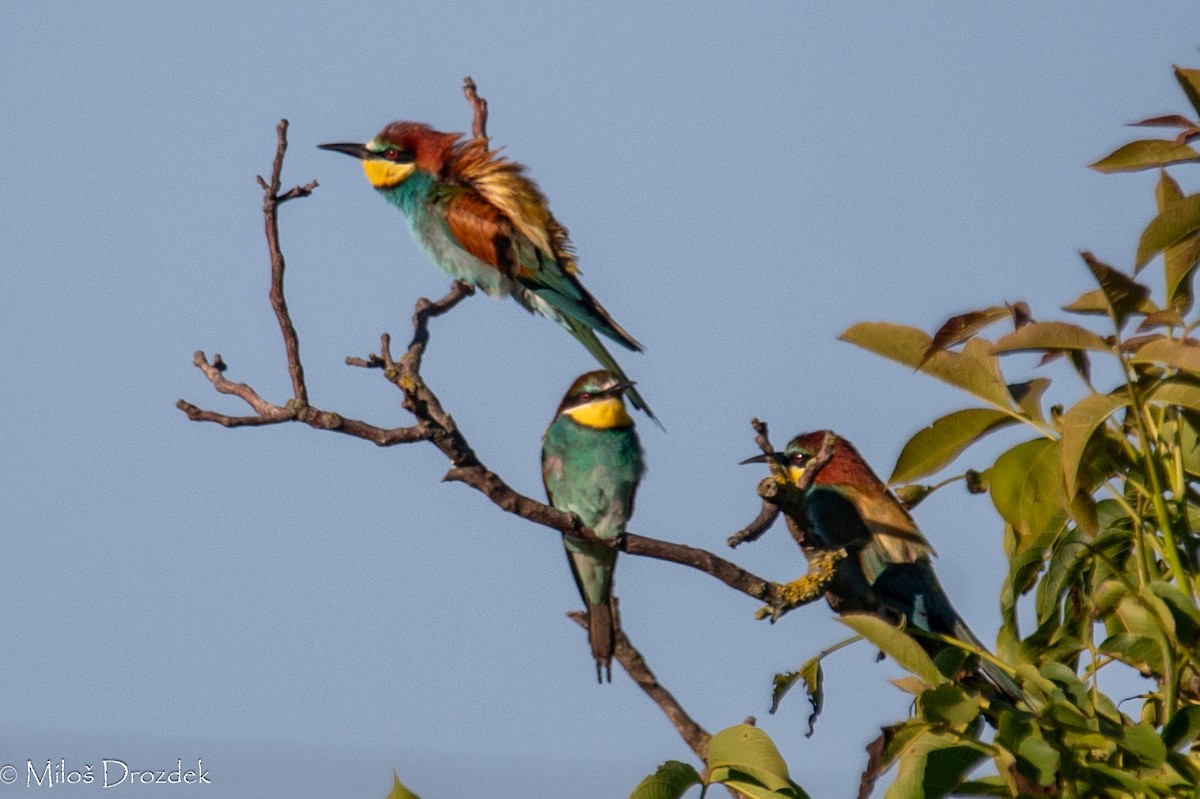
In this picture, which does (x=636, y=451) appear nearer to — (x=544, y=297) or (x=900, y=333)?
(x=544, y=297)

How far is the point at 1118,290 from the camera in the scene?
4.88ft

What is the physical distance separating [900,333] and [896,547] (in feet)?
6.45

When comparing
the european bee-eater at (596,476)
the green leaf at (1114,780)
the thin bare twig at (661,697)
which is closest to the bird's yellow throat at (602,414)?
the european bee-eater at (596,476)

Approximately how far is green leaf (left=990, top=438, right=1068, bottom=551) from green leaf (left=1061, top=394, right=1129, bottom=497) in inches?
4.8

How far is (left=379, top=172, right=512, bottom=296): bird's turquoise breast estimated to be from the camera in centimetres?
479

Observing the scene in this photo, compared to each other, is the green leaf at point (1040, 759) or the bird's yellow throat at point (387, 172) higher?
the bird's yellow throat at point (387, 172)

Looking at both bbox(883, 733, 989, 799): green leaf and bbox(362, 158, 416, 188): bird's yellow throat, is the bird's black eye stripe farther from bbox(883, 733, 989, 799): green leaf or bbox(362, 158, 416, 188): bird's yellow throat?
bbox(883, 733, 989, 799): green leaf

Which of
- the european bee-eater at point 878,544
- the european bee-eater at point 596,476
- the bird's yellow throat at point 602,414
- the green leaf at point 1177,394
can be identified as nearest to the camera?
the green leaf at point 1177,394

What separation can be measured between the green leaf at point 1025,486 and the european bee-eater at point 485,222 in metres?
2.83

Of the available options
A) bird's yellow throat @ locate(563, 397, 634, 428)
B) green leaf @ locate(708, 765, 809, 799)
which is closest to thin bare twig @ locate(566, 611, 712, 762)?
green leaf @ locate(708, 765, 809, 799)

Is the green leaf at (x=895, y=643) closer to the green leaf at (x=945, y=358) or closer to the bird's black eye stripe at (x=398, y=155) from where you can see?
the green leaf at (x=945, y=358)

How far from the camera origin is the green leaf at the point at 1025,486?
165 cm

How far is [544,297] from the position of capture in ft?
15.5

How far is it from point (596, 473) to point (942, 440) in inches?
90.6
